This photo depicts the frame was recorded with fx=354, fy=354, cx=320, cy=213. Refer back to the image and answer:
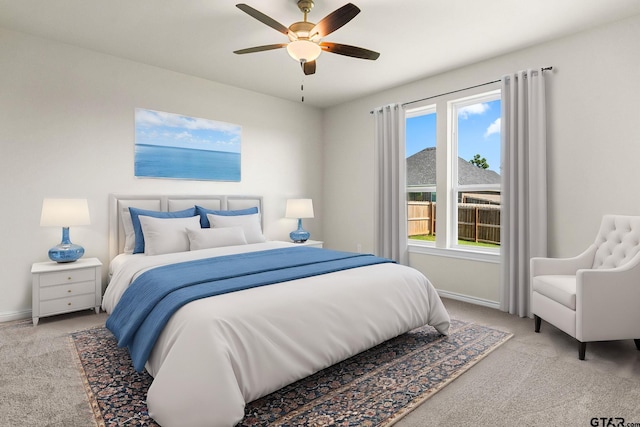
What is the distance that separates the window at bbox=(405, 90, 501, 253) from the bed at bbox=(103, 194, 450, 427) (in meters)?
1.66

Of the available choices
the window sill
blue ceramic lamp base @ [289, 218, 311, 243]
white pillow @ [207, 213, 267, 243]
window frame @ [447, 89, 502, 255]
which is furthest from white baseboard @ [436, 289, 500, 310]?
white pillow @ [207, 213, 267, 243]

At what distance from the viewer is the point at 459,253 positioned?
13.7 ft

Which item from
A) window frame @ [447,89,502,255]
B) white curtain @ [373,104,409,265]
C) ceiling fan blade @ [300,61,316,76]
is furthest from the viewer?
white curtain @ [373,104,409,265]

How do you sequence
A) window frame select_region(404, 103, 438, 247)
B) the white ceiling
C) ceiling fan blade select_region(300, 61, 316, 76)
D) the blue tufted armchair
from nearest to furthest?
the blue tufted armchair < the white ceiling < ceiling fan blade select_region(300, 61, 316, 76) < window frame select_region(404, 103, 438, 247)

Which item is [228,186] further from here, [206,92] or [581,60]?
[581,60]

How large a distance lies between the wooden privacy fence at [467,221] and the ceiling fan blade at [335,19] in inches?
107

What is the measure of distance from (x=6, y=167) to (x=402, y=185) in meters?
4.19

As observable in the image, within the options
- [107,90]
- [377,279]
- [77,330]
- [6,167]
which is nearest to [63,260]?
[77,330]

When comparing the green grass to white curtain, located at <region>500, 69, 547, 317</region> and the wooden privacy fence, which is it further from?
white curtain, located at <region>500, 69, 547, 317</region>

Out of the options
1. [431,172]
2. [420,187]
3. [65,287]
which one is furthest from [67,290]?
[431,172]

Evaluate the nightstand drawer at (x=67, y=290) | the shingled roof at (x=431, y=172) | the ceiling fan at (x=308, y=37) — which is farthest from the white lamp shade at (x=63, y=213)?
the shingled roof at (x=431, y=172)

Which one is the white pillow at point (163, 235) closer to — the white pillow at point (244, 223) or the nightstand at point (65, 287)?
the white pillow at point (244, 223)

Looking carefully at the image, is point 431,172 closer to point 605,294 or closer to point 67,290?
point 605,294

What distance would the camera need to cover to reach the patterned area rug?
72.4 inches
